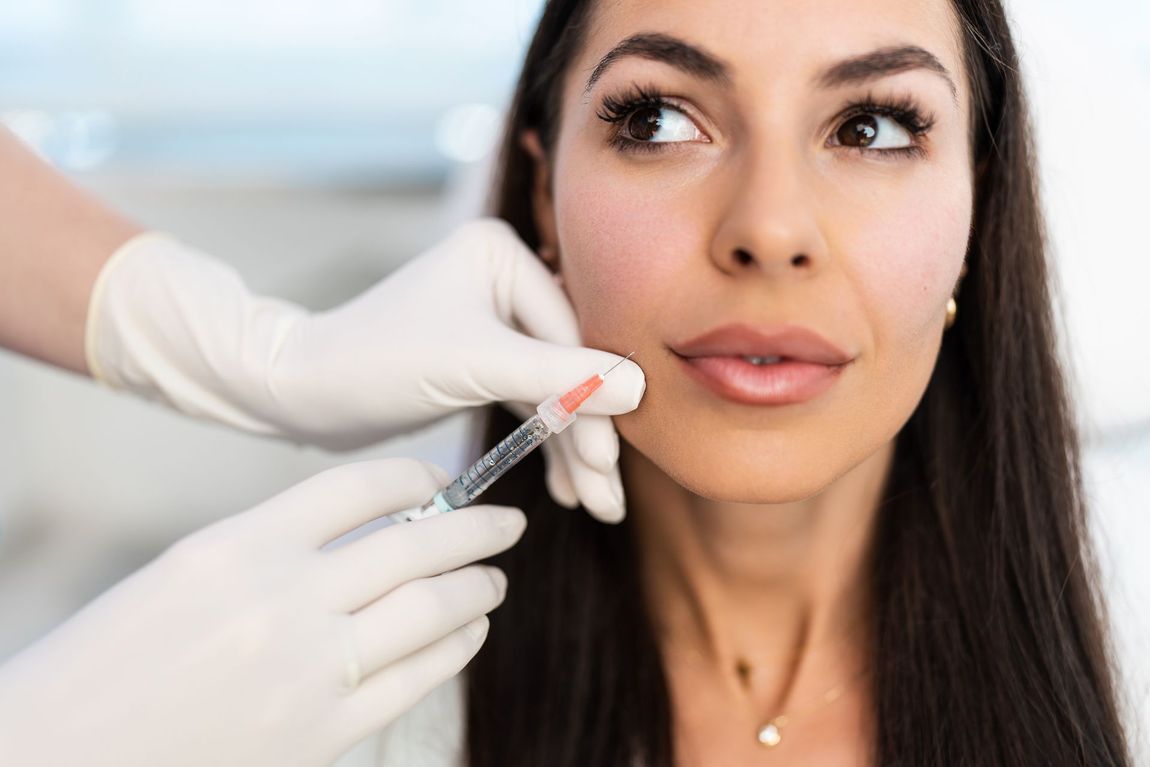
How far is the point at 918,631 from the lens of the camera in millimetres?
1258

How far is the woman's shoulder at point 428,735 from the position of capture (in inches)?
51.2

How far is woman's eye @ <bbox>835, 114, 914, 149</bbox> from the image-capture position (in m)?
1.07

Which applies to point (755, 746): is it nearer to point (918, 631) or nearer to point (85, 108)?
point (918, 631)

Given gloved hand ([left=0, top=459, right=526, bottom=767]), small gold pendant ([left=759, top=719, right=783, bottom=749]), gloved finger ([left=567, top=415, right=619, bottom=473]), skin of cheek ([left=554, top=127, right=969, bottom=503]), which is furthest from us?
small gold pendant ([left=759, top=719, right=783, bottom=749])

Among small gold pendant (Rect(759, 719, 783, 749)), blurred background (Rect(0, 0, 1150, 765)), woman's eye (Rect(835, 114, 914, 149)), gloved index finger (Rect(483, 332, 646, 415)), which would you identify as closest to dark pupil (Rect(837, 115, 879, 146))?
woman's eye (Rect(835, 114, 914, 149))

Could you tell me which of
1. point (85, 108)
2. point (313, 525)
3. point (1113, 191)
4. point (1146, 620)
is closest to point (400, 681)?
point (313, 525)

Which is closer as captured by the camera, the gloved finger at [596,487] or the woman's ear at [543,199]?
the gloved finger at [596,487]

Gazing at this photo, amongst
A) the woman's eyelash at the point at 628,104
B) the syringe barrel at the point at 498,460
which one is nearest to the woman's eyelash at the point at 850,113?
the woman's eyelash at the point at 628,104

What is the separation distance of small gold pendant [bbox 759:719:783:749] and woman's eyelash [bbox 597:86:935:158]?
696mm

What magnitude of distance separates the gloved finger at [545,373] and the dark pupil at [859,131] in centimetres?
32

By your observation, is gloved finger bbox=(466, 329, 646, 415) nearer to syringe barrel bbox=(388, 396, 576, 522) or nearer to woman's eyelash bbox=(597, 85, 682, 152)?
syringe barrel bbox=(388, 396, 576, 522)

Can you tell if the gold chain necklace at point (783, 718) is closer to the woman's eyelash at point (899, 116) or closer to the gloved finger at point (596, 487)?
the gloved finger at point (596, 487)

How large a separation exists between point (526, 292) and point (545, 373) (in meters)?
0.17

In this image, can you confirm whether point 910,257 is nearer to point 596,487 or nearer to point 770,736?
point 596,487
